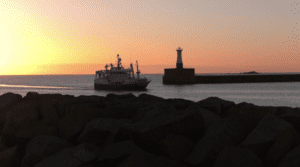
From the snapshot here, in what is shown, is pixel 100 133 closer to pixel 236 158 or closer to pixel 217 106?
pixel 236 158

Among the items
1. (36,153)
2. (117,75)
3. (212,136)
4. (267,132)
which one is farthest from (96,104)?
(117,75)

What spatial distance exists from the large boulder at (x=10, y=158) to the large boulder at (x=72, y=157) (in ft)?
2.41

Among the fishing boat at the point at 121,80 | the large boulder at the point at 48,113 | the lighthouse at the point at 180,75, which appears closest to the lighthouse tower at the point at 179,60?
the lighthouse at the point at 180,75

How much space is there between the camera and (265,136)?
10.2 ft

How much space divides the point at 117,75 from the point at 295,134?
155 ft

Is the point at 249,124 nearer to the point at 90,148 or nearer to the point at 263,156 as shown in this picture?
the point at 263,156

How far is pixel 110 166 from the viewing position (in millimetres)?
3254

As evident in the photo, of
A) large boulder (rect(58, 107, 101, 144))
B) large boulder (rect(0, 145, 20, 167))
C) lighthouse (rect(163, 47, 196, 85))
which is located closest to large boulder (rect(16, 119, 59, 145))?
large boulder (rect(58, 107, 101, 144))

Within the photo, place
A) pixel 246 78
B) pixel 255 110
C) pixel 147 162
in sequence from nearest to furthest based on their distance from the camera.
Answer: pixel 147 162 → pixel 255 110 → pixel 246 78

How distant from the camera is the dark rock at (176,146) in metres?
3.24

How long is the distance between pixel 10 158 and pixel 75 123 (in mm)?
1028

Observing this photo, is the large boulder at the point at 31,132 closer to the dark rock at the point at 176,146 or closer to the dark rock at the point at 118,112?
the dark rock at the point at 118,112

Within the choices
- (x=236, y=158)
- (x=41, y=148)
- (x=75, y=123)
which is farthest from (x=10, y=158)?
(x=236, y=158)

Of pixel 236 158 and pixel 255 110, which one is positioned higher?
pixel 255 110
